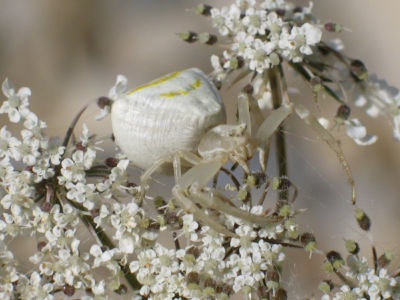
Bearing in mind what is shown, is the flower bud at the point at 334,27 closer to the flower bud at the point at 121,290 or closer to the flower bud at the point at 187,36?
the flower bud at the point at 187,36

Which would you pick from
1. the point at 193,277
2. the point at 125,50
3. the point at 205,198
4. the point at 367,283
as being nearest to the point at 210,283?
the point at 193,277

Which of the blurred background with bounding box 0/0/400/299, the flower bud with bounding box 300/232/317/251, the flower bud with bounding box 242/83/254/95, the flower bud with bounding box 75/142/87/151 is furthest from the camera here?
the blurred background with bounding box 0/0/400/299

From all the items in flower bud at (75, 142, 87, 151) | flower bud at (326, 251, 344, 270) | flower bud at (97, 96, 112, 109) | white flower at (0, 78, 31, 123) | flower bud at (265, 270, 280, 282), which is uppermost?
white flower at (0, 78, 31, 123)

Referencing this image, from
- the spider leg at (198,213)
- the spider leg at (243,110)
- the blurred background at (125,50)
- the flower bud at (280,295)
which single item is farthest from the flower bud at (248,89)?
the blurred background at (125,50)

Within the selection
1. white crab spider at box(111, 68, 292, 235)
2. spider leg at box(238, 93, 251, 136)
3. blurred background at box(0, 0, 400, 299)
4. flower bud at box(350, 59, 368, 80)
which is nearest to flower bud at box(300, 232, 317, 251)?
white crab spider at box(111, 68, 292, 235)

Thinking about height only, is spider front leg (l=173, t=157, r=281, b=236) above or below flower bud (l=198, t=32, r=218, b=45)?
below

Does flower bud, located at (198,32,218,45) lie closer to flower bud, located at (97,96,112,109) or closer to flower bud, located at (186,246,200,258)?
flower bud, located at (97,96,112,109)

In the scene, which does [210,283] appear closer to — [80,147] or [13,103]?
[80,147]
